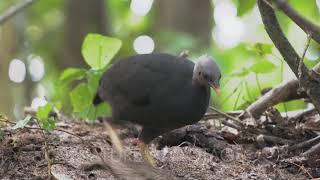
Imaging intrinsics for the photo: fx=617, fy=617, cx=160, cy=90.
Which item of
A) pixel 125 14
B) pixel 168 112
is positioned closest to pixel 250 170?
pixel 168 112

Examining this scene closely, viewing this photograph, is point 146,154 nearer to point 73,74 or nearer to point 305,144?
point 305,144

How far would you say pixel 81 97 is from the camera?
161 inches

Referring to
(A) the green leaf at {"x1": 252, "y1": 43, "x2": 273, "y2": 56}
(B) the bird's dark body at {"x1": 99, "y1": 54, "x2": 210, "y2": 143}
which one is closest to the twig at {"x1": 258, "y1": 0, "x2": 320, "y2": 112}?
(B) the bird's dark body at {"x1": 99, "y1": 54, "x2": 210, "y2": 143}

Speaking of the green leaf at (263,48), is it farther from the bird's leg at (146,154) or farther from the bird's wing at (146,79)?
the bird's leg at (146,154)

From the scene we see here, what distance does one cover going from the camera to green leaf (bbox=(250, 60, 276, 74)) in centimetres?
386

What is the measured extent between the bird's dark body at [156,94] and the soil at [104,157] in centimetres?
19

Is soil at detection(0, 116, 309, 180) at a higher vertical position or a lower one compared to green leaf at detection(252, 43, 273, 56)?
lower

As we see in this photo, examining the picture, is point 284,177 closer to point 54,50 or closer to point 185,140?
point 185,140

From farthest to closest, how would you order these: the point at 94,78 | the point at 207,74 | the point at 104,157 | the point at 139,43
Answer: the point at 139,43 → the point at 94,78 → the point at 207,74 → the point at 104,157

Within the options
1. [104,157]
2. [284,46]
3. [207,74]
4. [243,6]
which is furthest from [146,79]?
[284,46]

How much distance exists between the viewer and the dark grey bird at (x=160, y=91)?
3094mm

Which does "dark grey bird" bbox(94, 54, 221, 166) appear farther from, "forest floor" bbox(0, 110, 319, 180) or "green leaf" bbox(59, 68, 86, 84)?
"green leaf" bbox(59, 68, 86, 84)

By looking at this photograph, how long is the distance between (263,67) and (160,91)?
3.32 ft

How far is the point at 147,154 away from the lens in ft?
10.4
